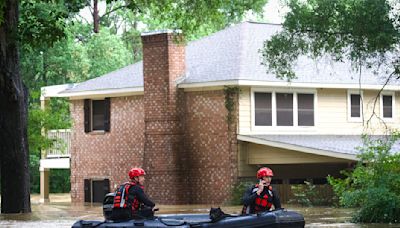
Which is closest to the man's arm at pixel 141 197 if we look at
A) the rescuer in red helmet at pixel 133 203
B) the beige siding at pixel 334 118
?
the rescuer in red helmet at pixel 133 203

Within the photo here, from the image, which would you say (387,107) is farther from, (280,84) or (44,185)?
(44,185)

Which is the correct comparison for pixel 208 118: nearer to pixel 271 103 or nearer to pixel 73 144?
pixel 271 103

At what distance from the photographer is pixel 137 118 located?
44.1 meters

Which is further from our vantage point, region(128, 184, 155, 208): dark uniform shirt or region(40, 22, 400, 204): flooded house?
region(40, 22, 400, 204): flooded house

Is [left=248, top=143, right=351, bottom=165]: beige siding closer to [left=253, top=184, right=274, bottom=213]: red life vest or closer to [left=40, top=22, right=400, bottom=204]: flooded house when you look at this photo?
[left=40, top=22, right=400, bottom=204]: flooded house

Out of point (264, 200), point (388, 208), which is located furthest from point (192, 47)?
point (264, 200)

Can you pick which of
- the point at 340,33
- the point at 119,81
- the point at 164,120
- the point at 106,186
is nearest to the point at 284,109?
the point at 164,120

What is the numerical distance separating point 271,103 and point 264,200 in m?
21.7

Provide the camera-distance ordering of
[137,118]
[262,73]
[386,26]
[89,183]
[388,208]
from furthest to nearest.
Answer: [89,183], [137,118], [262,73], [388,208], [386,26]

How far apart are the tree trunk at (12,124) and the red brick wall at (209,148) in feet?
30.3

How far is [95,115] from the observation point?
4669cm

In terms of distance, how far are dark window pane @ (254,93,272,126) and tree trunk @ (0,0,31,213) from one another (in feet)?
34.3

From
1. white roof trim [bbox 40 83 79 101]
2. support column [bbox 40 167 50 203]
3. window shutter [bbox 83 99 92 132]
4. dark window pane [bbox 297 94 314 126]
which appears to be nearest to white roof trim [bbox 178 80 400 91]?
dark window pane [bbox 297 94 314 126]

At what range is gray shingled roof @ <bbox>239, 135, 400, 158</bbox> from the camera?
122 feet
